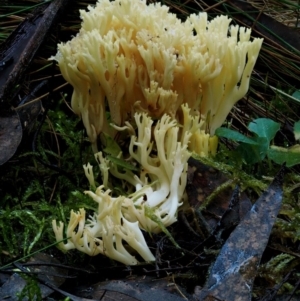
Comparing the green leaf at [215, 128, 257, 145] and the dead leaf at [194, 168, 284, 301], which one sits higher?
the green leaf at [215, 128, 257, 145]

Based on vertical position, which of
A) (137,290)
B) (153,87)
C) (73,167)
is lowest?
(73,167)

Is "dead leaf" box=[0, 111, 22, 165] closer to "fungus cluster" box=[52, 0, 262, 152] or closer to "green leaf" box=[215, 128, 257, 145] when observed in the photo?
"fungus cluster" box=[52, 0, 262, 152]

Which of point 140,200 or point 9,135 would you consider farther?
point 9,135

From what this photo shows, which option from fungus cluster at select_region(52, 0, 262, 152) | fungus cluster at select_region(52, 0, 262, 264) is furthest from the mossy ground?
fungus cluster at select_region(52, 0, 262, 152)

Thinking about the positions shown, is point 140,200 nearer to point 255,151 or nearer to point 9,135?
point 255,151

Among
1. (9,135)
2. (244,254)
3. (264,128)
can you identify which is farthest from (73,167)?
(244,254)

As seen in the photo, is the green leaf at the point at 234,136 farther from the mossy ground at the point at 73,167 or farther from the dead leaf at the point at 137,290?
the dead leaf at the point at 137,290

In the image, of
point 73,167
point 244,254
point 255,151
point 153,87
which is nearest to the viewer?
point 244,254
